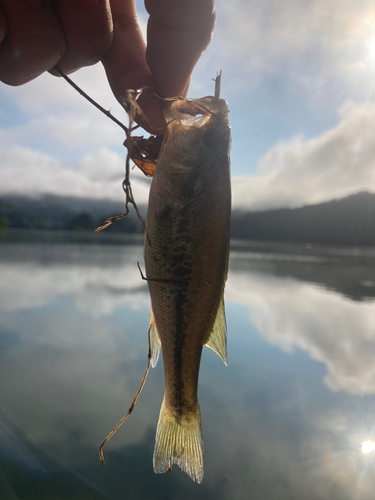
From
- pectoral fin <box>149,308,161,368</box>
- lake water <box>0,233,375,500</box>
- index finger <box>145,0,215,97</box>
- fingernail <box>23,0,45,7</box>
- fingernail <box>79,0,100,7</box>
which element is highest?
fingernail <box>79,0,100,7</box>

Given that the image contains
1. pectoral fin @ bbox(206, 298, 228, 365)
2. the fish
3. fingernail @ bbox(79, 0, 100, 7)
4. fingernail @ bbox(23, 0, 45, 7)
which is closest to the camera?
the fish

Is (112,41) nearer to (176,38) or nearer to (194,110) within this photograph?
(176,38)

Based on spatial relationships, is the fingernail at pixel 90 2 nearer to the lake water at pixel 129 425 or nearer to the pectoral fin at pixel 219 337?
the pectoral fin at pixel 219 337

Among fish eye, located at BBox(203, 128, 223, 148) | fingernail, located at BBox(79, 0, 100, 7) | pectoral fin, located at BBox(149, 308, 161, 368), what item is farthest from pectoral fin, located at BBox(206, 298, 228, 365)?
fingernail, located at BBox(79, 0, 100, 7)

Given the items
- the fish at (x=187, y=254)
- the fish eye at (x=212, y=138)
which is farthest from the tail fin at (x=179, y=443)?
the fish eye at (x=212, y=138)

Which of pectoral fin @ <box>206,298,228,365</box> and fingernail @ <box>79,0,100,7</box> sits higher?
fingernail @ <box>79,0,100,7</box>

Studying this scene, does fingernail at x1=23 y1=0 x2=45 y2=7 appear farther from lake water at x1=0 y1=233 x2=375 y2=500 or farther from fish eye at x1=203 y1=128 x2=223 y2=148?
lake water at x1=0 y1=233 x2=375 y2=500
